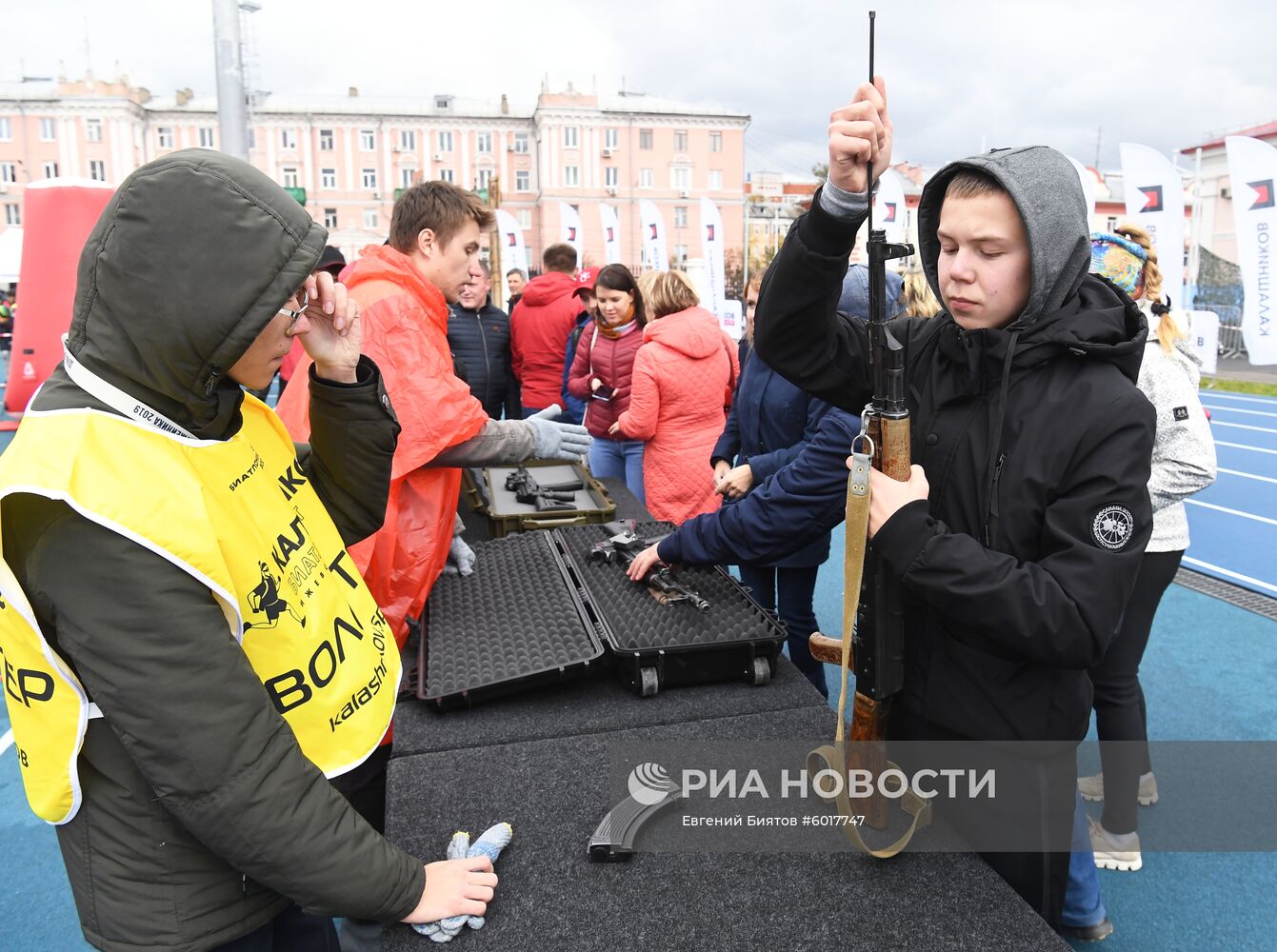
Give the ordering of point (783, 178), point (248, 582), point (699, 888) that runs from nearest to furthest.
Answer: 1. point (248, 582)
2. point (699, 888)
3. point (783, 178)

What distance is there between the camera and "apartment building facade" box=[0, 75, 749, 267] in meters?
51.8

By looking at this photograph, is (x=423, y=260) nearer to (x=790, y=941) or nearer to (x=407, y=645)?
(x=407, y=645)

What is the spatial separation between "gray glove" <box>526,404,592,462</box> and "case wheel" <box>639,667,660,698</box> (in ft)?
2.57

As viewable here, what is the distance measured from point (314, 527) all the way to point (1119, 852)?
2.58 m

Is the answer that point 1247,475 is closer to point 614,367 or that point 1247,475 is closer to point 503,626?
point 614,367

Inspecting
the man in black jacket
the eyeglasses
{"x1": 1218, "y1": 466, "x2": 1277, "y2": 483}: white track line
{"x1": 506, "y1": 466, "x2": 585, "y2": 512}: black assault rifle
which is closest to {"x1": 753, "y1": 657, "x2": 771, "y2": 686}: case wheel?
the eyeglasses

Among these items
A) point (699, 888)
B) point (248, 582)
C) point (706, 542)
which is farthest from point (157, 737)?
point (706, 542)

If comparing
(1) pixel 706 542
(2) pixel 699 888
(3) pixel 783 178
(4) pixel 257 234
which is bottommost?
(2) pixel 699 888

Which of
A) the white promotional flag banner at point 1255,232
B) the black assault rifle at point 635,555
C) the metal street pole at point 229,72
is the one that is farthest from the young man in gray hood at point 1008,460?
the white promotional flag banner at point 1255,232

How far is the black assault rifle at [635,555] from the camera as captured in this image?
2.01m

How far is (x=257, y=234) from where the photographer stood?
99 centimetres

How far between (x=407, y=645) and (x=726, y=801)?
995 millimetres

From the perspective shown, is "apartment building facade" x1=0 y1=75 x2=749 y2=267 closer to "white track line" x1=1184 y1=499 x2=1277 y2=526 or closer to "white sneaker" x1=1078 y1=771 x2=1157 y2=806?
"white track line" x1=1184 y1=499 x2=1277 y2=526

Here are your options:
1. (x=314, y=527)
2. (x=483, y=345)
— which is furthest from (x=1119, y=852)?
(x=483, y=345)
